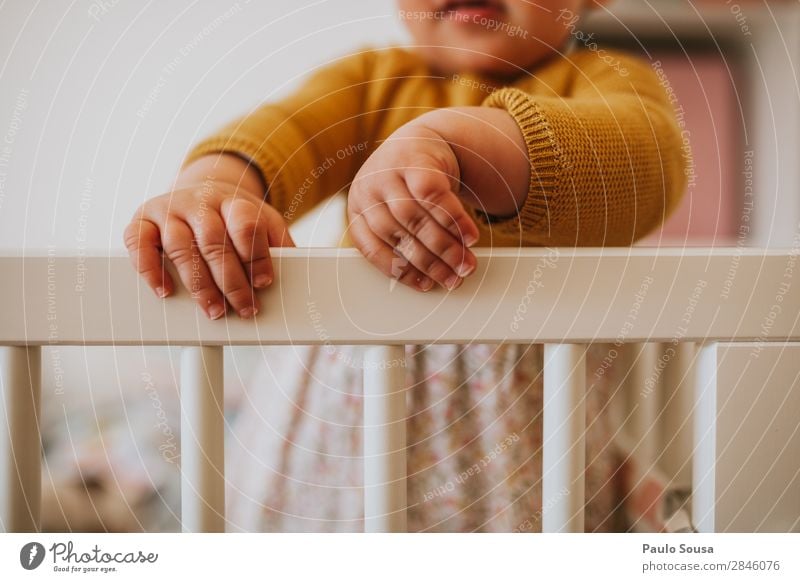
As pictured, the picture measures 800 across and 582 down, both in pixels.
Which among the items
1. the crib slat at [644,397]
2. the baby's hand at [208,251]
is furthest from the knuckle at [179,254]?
the crib slat at [644,397]

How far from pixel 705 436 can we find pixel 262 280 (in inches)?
7.1

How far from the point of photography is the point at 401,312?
23 cm

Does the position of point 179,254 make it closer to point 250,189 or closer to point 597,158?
point 250,189

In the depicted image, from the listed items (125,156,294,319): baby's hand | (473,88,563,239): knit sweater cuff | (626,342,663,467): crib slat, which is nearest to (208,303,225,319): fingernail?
(125,156,294,319): baby's hand

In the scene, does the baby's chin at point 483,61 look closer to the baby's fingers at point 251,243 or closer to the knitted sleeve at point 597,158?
the knitted sleeve at point 597,158

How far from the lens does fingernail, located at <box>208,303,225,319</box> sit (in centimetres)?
23

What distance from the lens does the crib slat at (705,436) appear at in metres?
0.24

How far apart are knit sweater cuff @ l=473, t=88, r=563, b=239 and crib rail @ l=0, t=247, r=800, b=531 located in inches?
1.4

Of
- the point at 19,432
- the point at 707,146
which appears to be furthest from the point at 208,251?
the point at 707,146

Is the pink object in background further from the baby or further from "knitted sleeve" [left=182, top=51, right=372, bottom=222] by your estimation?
"knitted sleeve" [left=182, top=51, right=372, bottom=222]

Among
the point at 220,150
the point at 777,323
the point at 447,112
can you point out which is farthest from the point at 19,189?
the point at 777,323

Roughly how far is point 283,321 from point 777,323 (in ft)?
0.60

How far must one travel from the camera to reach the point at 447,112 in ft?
0.81
